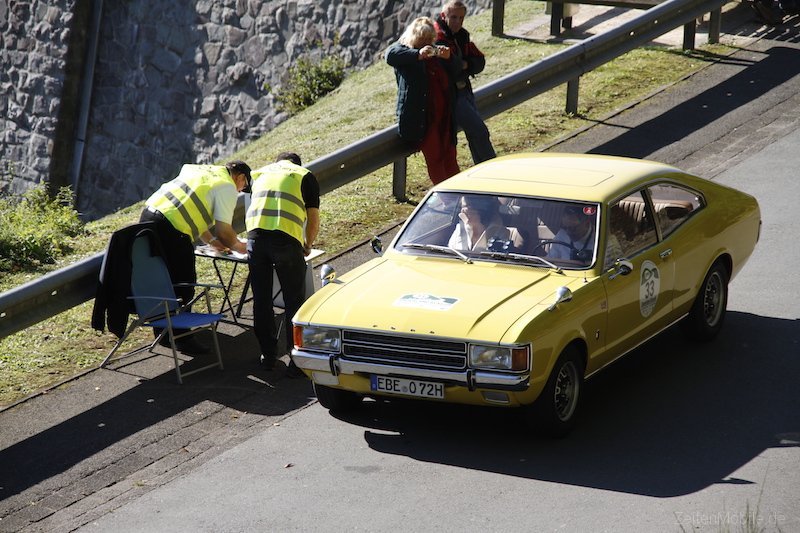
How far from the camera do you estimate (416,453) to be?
7.90 metres

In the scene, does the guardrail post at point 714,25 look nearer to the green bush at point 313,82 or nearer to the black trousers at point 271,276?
the green bush at point 313,82

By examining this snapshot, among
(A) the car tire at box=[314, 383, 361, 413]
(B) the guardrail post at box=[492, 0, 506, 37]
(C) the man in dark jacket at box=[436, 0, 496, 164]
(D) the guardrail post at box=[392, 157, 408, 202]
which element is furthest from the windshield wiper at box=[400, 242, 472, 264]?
(B) the guardrail post at box=[492, 0, 506, 37]

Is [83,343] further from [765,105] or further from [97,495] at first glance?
[765,105]

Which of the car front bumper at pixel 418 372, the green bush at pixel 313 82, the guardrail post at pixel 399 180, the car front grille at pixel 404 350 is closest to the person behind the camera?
the car front bumper at pixel 418 372

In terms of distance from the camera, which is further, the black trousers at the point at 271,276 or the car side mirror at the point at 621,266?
the black trousers at the point at 271,276

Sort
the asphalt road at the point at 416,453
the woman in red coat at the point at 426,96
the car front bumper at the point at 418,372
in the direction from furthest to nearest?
the woman in red coat at the point at 426,96, the car front bumper at the point at 418,372, the asphalt road at the point at 416,453

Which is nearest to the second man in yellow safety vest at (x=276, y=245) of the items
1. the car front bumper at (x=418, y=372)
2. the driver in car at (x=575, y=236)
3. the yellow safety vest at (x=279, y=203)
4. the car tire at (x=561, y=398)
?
the yellow safety vest at (x=279, y=203)

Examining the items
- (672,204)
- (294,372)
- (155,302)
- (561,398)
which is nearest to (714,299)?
(672,204)

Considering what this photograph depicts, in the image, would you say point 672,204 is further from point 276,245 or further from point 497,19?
point 497,19

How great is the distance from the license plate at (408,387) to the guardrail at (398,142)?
2.85m

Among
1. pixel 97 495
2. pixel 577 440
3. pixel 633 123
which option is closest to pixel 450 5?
pixel 633 123

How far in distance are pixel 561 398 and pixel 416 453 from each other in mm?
1018

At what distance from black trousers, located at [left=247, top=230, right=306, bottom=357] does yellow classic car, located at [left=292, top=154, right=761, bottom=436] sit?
670 millimetres

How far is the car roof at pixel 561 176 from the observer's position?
8844 mm
